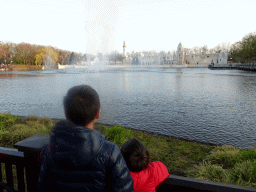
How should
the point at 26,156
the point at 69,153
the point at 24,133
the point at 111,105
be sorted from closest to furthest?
the point at 69,153 → the point at 26,156 → the point at 24,133 → the point at 111,105

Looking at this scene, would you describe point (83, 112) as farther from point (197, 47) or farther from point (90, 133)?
point (197, 47)

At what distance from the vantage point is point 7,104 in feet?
48.4

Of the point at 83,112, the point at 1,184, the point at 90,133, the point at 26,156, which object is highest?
the point at 83,112

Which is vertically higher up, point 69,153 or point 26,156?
point 69,153

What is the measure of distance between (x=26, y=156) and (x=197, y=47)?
177m

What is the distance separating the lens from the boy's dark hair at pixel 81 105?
1.70m

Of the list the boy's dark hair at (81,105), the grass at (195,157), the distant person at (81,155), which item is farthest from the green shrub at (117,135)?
the boy's dark hair at (81,105)

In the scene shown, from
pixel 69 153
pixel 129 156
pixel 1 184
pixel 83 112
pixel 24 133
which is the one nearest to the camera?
pixel 69 153

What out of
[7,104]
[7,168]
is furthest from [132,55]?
[7,168]

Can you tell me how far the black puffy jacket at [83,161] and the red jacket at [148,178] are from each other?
0.40 meters

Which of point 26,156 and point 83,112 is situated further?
point 26,156

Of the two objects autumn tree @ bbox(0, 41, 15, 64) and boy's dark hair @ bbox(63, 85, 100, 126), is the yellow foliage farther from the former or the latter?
boy's dark hair @ bbox(63, 85, 100, 126)

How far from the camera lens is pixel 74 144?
5.12 feet

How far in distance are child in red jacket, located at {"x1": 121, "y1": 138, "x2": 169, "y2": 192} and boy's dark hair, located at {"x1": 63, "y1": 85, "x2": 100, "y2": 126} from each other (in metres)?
0.61
